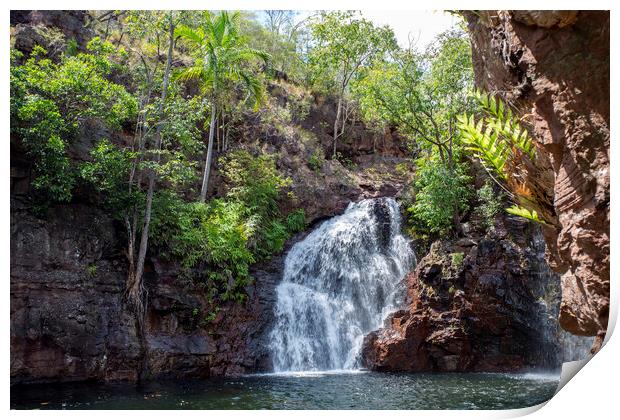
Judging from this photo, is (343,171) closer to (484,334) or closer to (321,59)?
(321,59)

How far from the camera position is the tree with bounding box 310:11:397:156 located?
1531 centimetres

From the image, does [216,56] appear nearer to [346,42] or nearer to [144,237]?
[144,237]

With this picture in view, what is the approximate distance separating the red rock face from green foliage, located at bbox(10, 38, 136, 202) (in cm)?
668

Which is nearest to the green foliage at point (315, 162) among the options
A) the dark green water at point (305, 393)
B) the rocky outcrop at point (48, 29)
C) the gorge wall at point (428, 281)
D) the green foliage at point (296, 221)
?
the green foliage at point (296, 221)

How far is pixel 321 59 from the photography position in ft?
54.9

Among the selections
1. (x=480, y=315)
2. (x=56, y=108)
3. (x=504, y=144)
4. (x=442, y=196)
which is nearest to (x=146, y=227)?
(x=56, y=108)

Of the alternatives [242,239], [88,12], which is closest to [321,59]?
[88,12]

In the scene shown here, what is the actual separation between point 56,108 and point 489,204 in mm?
8755

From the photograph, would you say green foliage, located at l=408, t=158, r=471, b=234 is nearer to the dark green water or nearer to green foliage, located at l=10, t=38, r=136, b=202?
the dark green water

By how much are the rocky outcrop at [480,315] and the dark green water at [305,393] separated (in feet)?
3.42

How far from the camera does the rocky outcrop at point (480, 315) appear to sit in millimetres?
10219

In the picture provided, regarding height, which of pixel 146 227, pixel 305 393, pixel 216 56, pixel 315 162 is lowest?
pixel 305 393

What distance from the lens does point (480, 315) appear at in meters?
10.6

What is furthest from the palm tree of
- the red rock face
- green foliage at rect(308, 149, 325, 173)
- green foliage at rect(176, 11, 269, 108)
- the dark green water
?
the red rock face
